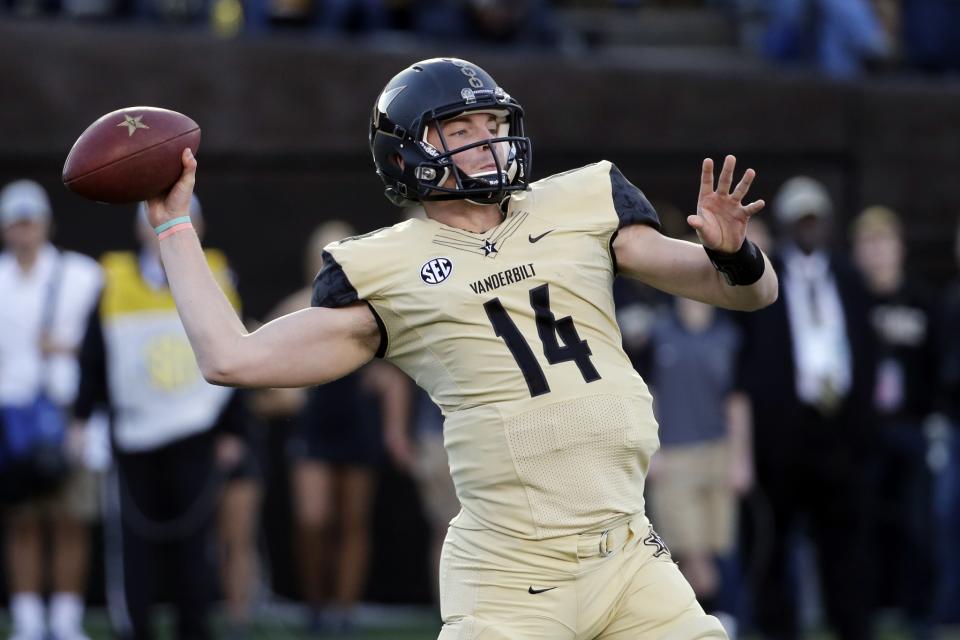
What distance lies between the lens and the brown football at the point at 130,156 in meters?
3.82

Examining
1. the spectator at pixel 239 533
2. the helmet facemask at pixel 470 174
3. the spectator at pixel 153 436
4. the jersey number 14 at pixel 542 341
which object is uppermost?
the helmet facemask at pixel 470 174

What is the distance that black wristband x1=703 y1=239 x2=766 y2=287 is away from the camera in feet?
12.5

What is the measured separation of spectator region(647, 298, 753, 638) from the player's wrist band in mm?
4263

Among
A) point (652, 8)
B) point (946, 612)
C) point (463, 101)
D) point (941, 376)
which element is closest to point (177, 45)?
point (652, 8)

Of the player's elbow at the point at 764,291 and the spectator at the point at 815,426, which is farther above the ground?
the player's elbow at the point at 764,291

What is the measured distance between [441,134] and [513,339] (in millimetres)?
506

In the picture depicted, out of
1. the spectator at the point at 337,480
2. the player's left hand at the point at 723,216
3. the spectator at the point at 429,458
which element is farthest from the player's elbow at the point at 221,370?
the spectator at the point at 337,480

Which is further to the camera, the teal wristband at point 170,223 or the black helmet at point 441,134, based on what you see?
the black helmet at point 441,134

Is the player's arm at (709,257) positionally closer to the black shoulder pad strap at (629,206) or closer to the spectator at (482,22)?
the black shoulder pad strap at (629,206)

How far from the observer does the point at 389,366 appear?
28.7 ft

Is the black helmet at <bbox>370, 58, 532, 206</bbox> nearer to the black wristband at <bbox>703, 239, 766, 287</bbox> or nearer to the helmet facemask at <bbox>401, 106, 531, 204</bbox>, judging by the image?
the helmet facemask at <bbox>401, 106, 531, 204</bbox>

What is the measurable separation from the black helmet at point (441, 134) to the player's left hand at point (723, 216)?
1.42 feet

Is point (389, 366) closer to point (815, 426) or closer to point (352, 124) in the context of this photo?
point (352, 124)

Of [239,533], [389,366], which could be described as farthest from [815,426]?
[239,533]
